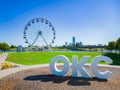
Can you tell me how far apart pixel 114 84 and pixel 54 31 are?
39.4 meters

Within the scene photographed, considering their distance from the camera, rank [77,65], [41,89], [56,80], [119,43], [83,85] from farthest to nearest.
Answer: [119,43], [77,65], [56,80], [83,85], [41,89]

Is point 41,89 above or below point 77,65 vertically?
below

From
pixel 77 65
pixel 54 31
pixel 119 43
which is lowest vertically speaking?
pixel 77 65

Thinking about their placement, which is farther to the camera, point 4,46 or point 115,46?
point 4,46

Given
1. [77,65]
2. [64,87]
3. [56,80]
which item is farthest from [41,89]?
[77,65]

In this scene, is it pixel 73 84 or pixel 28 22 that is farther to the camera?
pixel 28 22

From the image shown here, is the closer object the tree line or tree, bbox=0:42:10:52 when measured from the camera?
the tree line

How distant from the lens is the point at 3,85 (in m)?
12.2

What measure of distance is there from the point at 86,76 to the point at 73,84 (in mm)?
2151

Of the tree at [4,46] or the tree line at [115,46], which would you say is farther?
the tree at [4,46]

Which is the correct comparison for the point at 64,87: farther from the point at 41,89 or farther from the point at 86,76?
the point at 86,76

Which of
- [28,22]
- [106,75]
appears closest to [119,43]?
[28,22]

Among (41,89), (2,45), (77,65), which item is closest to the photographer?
(41,89)

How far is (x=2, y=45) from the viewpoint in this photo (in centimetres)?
7631
